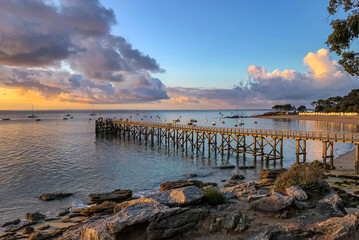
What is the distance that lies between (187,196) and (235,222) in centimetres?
245

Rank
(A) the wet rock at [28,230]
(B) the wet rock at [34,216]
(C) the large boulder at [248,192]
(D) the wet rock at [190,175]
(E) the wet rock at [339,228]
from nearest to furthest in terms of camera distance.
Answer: (E) the wet rock at [339,228]
(C) the large boulder at [248,192]
(A) the wet rock at [28,230]
(B) the wet rock at [34,216]
(D) the wet rock at [190,175]

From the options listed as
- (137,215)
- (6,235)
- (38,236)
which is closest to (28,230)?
(6,235)

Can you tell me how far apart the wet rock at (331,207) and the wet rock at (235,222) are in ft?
12.0

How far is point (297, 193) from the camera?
39.3 ft

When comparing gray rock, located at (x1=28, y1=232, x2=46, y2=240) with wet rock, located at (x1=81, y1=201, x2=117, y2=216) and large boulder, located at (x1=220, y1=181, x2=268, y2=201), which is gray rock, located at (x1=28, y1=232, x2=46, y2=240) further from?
large boulder, located at (x1=220, y1=181, x2=268, y2=201)

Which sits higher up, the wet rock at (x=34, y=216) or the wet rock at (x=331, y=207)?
the wet rock at (x=331, y=207)

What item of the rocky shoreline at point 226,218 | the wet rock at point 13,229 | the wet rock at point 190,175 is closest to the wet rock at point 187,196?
the rocky shoreline at point 226,218

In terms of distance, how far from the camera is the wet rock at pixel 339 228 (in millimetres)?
8141

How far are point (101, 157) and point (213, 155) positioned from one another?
18.1 m

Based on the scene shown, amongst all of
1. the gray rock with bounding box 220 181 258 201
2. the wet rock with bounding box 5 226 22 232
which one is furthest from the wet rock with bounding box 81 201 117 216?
the gray rock with bounding box 220 181 258 201

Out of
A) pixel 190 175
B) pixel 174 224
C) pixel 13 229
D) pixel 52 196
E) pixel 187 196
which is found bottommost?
pixel 190 175

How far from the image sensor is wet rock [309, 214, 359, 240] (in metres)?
8.14

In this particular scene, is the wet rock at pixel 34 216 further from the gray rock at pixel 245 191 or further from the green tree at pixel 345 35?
the green tree at pixel 345 35

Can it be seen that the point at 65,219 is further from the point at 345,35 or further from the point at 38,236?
the point at 345,35
